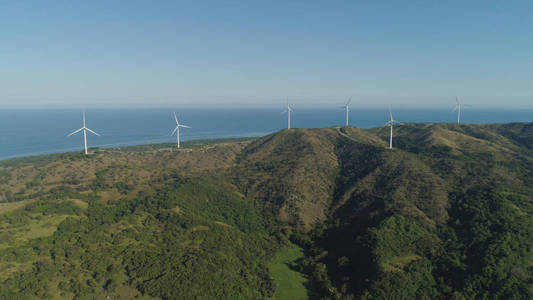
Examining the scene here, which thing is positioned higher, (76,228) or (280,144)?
(280,144)

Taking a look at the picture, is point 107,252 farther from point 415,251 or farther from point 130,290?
point 415,251

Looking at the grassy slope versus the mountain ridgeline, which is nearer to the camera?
the mountain ridgeline

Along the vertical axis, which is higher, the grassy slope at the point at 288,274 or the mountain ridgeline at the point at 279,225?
the mountain ridgeline at the point at 279,225

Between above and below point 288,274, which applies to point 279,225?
above

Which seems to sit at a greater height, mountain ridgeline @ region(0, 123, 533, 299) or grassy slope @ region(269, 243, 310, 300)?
mountain ridgeline @ region(0, 123, 533, 299)

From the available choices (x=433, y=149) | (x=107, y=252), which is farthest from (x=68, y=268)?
(x=433, y=149)

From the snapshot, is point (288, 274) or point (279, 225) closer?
point (288, 274)

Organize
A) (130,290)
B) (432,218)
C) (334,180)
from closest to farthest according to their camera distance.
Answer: (130,290) < (432,218) < (334,180)

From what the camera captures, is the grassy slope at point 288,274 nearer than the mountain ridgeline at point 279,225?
No
